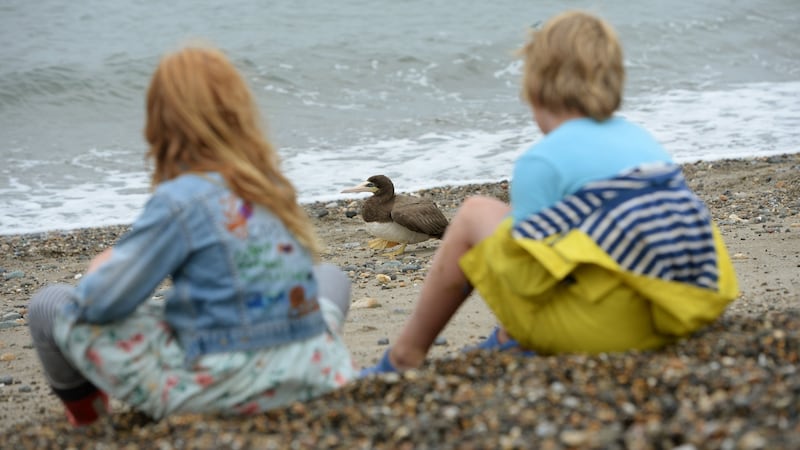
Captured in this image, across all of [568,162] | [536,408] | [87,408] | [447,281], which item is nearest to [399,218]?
[447,281]

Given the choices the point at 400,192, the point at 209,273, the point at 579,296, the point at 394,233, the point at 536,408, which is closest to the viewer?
the point at 536,408

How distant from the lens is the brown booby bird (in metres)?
6.76

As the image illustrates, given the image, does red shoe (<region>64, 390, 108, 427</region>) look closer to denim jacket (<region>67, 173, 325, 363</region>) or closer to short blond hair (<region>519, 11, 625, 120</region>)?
denim jacket (<region>67, 173, 325, 363</region>)

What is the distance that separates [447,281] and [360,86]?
40.3 feet

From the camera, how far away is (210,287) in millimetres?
2711

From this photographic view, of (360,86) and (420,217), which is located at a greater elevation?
(420,217)

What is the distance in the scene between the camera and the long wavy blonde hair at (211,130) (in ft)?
8.93

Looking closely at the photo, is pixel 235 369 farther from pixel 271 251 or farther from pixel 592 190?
pixel 592 190

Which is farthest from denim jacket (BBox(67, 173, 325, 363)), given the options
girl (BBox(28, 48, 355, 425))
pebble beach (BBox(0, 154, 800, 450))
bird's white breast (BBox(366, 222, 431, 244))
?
bird's white breast (BBox(366, 222, 431, 244))

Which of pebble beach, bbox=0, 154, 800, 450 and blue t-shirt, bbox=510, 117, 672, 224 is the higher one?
blue t-shirt, bbox=510, 117, 672, 224

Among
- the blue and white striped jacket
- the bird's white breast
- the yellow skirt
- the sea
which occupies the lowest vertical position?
the sea

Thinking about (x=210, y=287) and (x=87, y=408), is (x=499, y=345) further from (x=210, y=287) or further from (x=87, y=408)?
(x=87, y=408)

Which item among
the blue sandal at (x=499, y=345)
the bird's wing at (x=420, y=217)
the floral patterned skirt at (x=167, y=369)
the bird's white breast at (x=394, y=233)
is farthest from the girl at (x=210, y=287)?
the bird's white breast at (x=394, y=233)

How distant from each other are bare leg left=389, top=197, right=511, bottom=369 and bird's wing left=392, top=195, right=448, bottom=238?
137 inches
